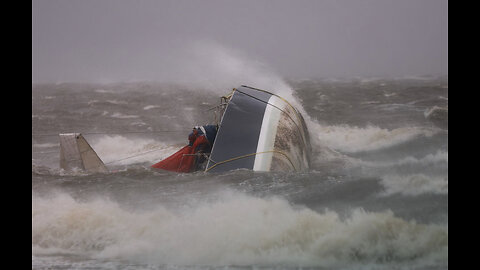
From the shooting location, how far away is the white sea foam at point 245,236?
Answer: 2697 mm

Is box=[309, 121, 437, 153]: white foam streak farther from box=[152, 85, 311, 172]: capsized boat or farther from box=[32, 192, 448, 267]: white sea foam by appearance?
box=[32, 192, 448, 267]: white sea foam

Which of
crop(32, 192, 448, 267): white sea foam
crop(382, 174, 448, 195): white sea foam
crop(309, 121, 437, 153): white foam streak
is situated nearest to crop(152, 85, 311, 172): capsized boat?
crop(309, 121, 437, 153): white foam streak

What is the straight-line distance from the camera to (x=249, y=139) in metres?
3.75

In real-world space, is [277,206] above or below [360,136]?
below

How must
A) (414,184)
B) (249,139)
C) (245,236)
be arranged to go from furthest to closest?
(249,139) → (414,184) → (245,236)

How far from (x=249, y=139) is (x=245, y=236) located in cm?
114

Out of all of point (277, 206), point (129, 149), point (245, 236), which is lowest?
point (245, 236)

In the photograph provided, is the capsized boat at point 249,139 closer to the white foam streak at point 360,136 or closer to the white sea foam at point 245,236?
the white foam streak at point 360,136

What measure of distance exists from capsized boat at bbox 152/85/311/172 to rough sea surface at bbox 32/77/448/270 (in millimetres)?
208

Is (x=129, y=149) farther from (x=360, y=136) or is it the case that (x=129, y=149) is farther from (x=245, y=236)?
(x=360, y=136)

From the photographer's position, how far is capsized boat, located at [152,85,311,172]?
364 centimetres

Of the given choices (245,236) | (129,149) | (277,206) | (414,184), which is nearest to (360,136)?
(414,184)
